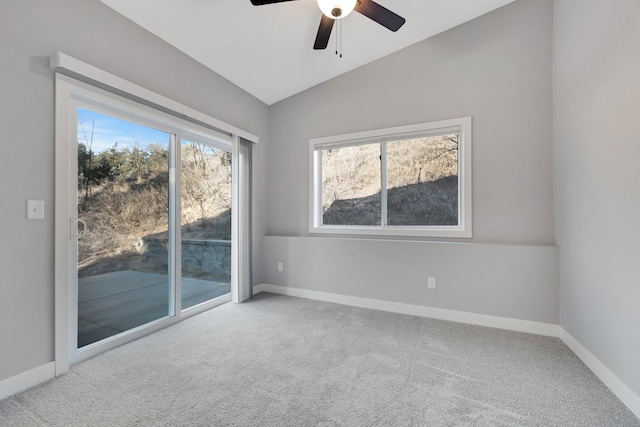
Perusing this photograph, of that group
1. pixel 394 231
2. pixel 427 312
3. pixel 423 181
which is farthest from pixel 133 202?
pixel 427 312

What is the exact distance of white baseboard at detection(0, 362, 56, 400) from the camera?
162 cm

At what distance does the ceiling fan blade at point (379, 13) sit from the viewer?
1.85 m

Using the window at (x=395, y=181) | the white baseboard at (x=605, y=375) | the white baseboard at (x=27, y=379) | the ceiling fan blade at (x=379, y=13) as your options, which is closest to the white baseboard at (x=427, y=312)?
the white baseboard at (x=605, y=375)

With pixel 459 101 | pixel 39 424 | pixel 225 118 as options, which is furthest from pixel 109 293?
pixel 459 101

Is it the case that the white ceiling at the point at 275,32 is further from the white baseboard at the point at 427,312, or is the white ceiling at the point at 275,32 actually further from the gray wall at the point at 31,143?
the white baseboard at the point at 427,312

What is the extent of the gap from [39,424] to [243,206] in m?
2.35

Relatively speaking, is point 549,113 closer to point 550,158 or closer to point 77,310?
point 550,158

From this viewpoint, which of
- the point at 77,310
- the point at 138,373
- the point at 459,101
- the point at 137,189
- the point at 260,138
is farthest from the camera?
the point at 260,138

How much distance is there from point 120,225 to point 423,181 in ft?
10.0

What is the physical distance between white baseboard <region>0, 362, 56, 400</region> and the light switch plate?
0.98 meters

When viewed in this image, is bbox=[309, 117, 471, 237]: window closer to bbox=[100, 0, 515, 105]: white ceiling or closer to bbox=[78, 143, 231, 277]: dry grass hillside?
bbox=[100, 0, 515, 105]: white ceiling

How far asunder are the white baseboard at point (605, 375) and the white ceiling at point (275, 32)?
10.3 ft

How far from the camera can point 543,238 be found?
8.34 ft

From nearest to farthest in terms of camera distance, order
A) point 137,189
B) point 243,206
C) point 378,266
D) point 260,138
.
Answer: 1. point 137,189
2. point 378,266
3. point 243,206
4. point 260,138
